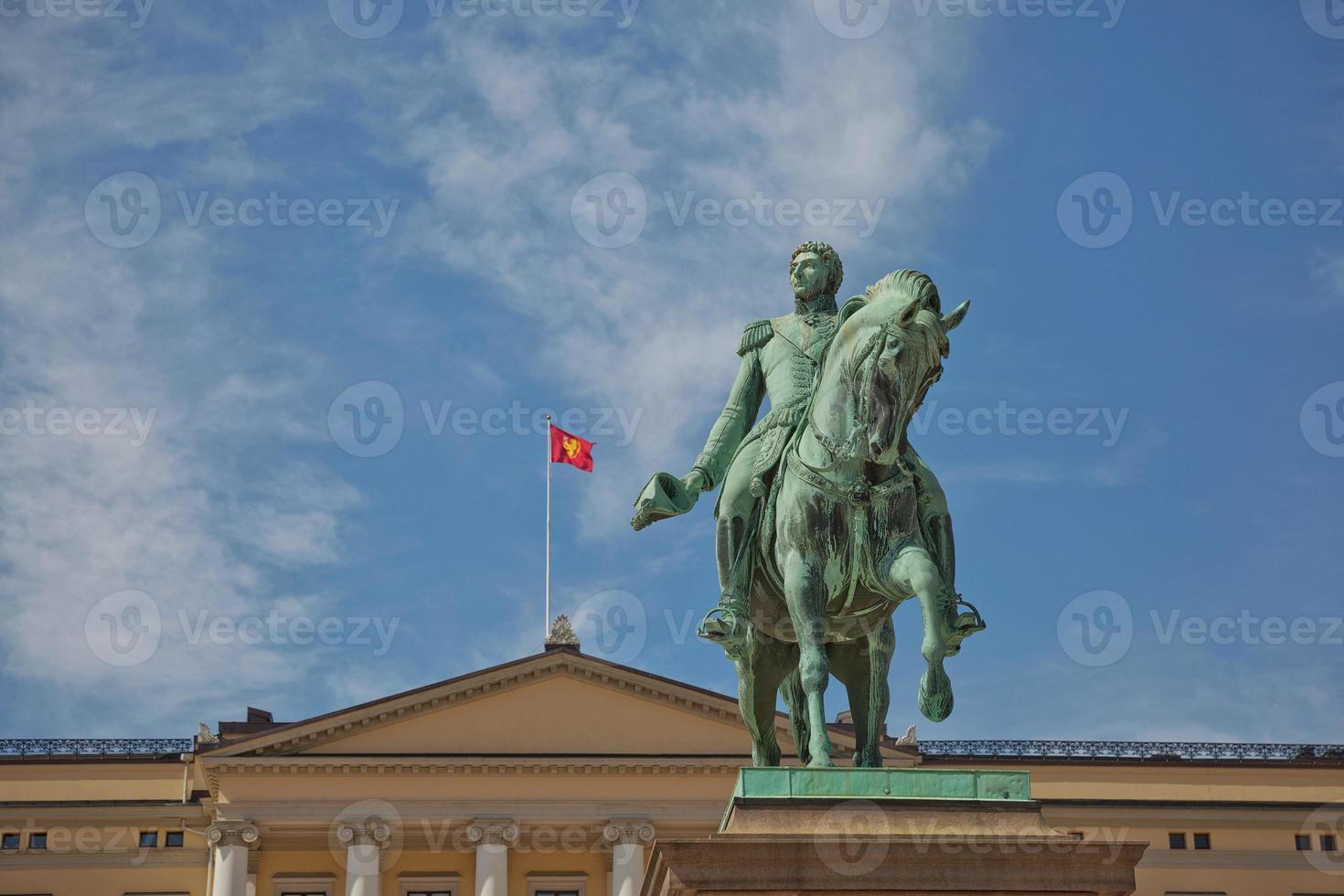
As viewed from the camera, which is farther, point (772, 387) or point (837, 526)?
point (772, 387)

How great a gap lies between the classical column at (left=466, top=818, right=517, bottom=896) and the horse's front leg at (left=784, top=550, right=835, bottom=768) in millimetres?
58441

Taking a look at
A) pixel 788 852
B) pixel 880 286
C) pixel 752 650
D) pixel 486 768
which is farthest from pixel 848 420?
pixel 486 768

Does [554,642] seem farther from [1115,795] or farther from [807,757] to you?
[807,757]

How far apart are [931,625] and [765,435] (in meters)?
2.39

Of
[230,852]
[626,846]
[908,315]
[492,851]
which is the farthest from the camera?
[492,851]

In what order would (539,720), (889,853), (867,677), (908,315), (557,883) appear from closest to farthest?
(889,853)
(908,315)
(867,677)
(557,883)
(539,720)

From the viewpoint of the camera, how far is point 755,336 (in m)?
15.5

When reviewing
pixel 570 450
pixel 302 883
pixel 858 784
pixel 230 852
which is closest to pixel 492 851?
pixel 302 883

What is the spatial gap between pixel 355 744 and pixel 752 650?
5923 centimetres

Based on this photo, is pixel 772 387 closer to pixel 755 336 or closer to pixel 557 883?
pixel 755 336

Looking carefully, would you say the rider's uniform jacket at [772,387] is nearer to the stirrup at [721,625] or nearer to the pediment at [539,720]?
the stirrup at [721,625]

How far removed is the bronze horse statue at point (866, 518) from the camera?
43.2ft

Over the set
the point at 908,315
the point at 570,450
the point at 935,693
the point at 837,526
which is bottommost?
the point at 935,693

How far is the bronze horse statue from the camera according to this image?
13.2 m
